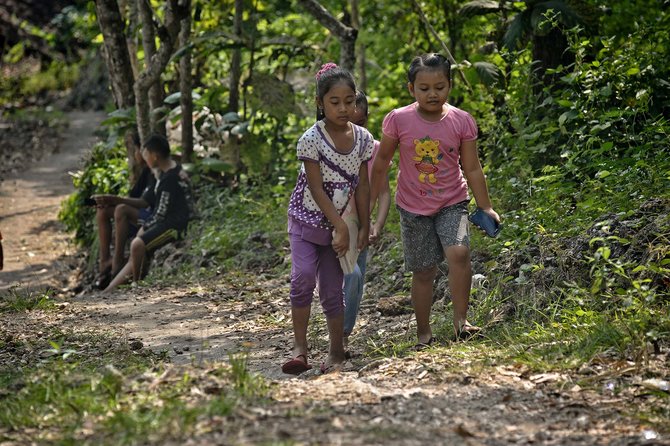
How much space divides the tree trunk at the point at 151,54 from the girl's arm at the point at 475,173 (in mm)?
5635

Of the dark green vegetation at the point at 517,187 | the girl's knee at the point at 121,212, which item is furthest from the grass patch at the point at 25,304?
the girl's knee at the point at 121,212

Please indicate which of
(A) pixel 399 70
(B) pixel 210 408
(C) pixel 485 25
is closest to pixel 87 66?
(A) pixel 399 70

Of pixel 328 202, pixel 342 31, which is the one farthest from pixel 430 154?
pixel 342 31

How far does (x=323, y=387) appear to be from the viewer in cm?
461

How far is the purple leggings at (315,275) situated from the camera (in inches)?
216

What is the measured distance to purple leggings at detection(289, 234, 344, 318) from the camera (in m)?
5.48

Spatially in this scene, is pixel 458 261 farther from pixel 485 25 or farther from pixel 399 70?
Result: pixel 399 70

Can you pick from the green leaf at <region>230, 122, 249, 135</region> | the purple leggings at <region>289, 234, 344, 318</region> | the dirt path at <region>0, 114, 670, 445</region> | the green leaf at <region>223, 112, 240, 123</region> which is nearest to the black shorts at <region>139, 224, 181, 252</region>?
the green leaf at <region>230, 122, 249, 135</region>

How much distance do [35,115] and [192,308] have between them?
15829 mm

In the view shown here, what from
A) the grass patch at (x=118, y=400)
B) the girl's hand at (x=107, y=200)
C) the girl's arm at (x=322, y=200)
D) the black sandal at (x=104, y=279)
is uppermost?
the girl's arm at (x=322, y=200)

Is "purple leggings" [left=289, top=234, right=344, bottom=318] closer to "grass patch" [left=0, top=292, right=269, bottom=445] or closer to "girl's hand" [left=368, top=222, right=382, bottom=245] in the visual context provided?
"girl's hand" [left=368, top=222, right=382, bottom=245]

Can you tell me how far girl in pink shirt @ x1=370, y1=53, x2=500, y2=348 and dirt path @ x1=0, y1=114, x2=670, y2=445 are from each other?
1.61 feet

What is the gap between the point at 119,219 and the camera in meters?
10.2

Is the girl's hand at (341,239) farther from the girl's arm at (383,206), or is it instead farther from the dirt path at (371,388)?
the dirt path at (371,388)
